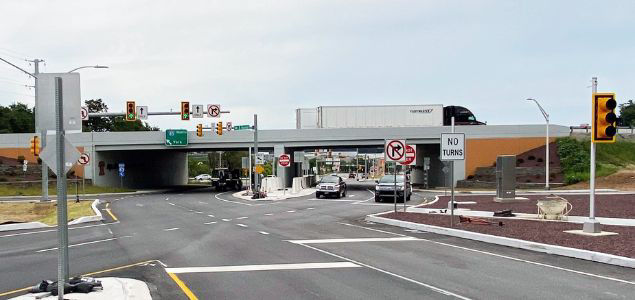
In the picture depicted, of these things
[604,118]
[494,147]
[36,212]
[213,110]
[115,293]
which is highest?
[213,110]

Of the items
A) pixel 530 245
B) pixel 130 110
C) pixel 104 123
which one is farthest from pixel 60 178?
pixel 104 123

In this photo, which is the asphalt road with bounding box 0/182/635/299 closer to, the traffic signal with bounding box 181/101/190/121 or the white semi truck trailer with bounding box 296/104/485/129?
the traffic signal with bounding box 181/101/190/121

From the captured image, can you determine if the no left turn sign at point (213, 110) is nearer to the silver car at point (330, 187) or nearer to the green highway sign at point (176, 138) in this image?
the silver car at point (330, 187)

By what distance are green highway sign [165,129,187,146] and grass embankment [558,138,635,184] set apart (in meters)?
37.3

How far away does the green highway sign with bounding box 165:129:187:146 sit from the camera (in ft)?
192

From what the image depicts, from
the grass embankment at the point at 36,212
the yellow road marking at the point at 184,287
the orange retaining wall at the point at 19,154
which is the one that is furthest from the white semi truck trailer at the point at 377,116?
the yellow road marking at the point at 184,287

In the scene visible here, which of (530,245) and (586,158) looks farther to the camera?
(586,158)

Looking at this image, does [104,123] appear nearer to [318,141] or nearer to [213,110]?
[318,141]

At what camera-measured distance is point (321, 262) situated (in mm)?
12250

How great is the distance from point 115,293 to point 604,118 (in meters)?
13.2

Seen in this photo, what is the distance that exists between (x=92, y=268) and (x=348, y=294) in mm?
5894

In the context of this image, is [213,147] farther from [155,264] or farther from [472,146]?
[155,264]

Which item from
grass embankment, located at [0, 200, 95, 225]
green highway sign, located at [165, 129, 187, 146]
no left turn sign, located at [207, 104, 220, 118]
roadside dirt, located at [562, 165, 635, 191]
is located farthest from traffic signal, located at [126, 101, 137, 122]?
roadside dirt, located at [562, 165, 635, 191]

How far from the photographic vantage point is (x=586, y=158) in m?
53.9
